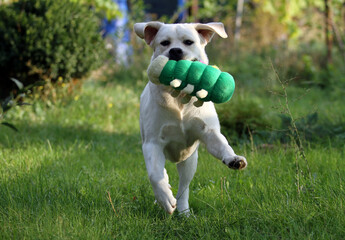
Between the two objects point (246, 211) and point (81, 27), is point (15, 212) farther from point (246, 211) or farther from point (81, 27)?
point (81, 27)

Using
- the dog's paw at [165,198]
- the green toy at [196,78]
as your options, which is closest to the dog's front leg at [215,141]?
the green toy at [196,78]

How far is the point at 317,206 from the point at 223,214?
622 millimetres

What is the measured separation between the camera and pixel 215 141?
9.74 ft

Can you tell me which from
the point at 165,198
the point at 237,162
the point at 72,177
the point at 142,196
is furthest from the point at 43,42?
the point at 237,162

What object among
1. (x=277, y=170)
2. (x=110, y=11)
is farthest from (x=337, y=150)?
(x=110, y=11)

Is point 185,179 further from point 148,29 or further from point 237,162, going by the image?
point 148,29

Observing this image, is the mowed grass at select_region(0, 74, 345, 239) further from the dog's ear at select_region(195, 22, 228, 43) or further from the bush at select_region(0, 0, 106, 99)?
the bush at select_region(0, 0, 106, 99)

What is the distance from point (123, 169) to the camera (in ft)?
14.2

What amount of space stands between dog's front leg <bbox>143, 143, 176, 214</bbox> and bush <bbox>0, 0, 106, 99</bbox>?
13.2ft

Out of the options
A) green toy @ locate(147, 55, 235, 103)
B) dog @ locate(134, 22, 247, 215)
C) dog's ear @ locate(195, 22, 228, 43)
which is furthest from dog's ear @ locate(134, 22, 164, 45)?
green toy @ locate(147, 55, 235, 103)

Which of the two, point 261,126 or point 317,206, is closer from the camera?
point 317,206

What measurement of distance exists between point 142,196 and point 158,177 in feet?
2.25

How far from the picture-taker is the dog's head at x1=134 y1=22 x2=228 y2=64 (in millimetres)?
3009

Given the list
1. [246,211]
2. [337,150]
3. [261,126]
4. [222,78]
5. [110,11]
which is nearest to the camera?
[222,78]
